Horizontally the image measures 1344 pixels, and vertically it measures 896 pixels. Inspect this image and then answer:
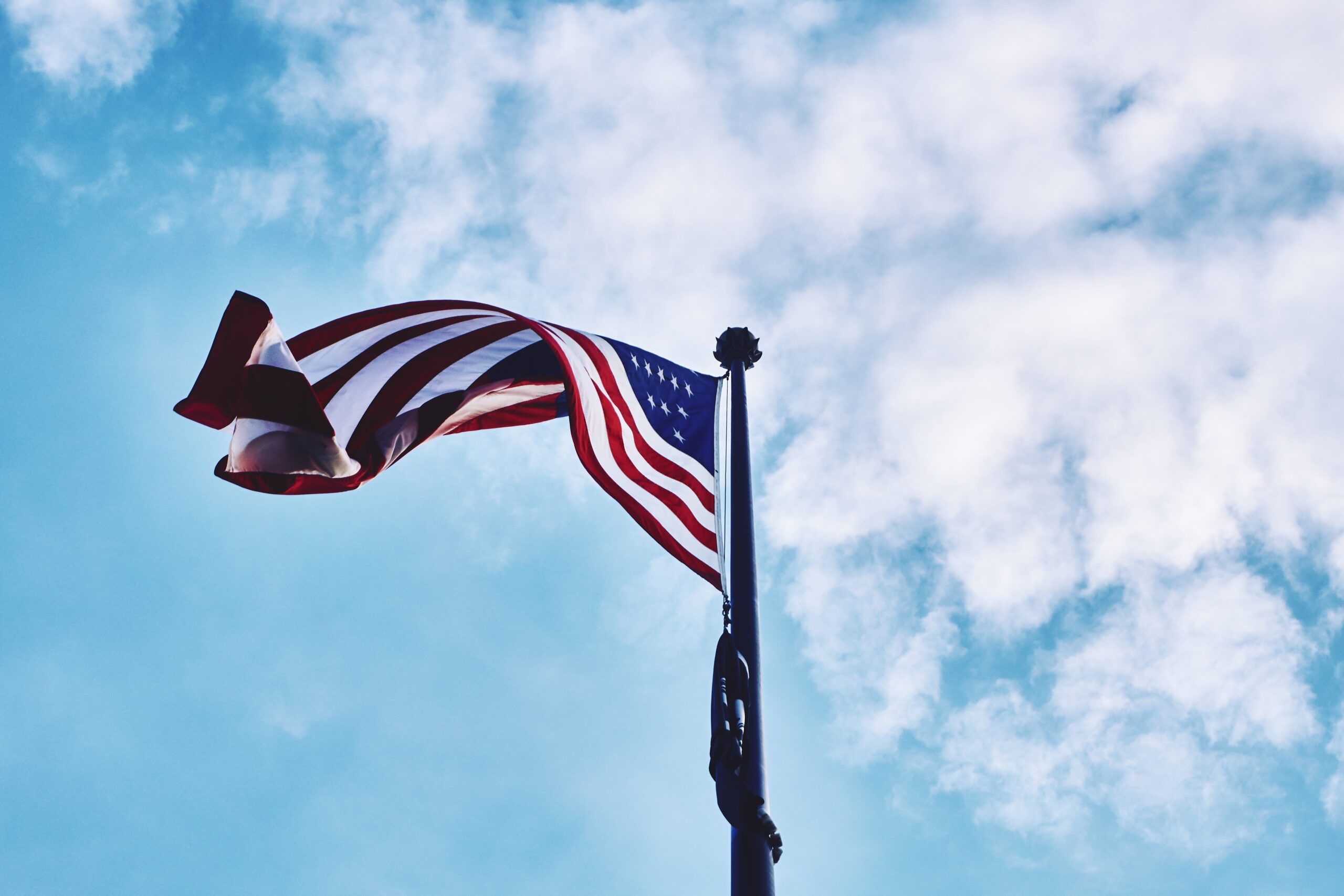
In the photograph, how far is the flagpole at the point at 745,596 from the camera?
→ 18.0 feet

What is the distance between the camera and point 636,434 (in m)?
9.29

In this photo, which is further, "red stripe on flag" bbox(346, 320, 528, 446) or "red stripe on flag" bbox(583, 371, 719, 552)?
"red stripe on flag" bbox(346, 320, 528, 446)

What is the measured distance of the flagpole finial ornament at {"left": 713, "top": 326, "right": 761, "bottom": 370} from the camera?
34.3 feet

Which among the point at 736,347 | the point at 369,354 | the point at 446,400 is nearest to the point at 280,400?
the point at 369,354

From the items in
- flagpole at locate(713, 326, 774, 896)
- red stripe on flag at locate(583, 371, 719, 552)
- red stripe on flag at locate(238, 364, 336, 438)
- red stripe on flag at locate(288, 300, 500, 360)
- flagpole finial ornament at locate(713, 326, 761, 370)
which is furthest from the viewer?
flagpole finial ornament at locate(713, 326, 761, 370)

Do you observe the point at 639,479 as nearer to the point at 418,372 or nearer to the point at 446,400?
the point at 446,400

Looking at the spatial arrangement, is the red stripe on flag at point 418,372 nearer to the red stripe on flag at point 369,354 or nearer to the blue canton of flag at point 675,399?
the red stripe on flag at point 369,354

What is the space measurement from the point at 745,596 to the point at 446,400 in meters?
3.84

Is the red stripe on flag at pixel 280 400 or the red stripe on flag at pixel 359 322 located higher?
the red stripe on flag at pixel 359 322

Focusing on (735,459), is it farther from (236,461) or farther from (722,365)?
(236,461)

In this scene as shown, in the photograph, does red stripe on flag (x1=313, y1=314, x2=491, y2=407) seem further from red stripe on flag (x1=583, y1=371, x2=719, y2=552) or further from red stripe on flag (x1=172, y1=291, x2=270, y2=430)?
red stripe on flag (x1=583, y1=371, x2=719, y2=552)

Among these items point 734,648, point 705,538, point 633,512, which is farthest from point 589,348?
point 734,648

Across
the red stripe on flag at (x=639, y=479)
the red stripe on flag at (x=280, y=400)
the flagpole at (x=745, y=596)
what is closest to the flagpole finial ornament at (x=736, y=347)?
the flagpole at (x=745, y=596)

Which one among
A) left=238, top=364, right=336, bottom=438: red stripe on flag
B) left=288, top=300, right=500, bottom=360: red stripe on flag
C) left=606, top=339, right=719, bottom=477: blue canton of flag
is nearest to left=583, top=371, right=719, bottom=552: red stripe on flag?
left=606, top=339, right=719, bottom=477: blue canton of flag
